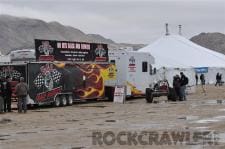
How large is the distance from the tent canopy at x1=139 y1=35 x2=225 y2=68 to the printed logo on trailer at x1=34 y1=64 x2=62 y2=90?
2546 centimetres

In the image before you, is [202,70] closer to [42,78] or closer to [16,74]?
[42,78]

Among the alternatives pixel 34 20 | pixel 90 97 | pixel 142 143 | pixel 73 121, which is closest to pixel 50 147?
pixel 142 143

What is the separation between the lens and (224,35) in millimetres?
191625

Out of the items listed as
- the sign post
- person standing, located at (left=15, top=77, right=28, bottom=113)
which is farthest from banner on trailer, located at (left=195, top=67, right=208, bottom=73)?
person standing, located at (left=15, top=77, right=28, bottom=113)

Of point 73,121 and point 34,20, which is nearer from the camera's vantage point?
point 73,121

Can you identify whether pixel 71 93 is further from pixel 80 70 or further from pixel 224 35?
pixel 224 35

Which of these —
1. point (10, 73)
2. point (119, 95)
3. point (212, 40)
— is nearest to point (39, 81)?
point (10, 73)

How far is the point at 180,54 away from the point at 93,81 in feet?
90.3

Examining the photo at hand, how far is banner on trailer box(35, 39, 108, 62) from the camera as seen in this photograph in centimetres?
2922

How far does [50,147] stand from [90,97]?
1889 cm

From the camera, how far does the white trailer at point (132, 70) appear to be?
115 ft

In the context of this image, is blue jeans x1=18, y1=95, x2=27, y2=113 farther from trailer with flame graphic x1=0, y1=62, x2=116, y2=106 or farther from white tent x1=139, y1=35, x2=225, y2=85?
white tent x1=139, y1=35, x2=225, y2=85

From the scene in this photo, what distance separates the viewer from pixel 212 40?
18825 centimetres

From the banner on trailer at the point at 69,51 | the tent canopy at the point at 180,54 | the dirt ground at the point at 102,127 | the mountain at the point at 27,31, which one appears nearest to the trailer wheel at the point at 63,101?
the banner on trailer at the point at 69,51
